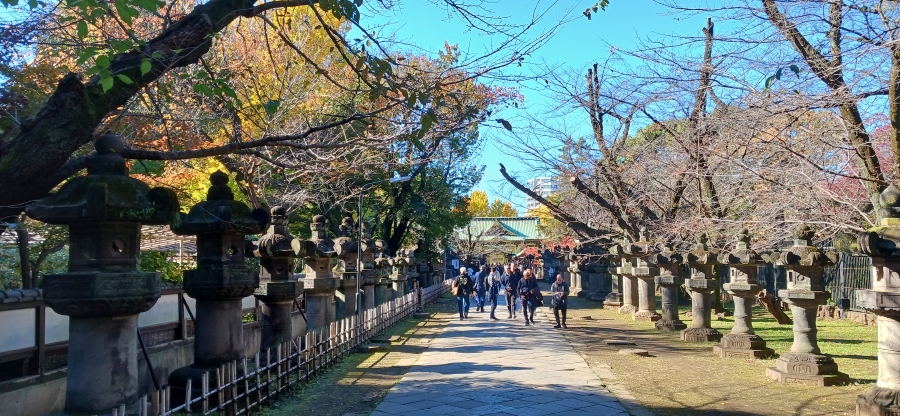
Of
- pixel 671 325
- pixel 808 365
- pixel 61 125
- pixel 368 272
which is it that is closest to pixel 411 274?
pixel 368 272

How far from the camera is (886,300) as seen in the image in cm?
781

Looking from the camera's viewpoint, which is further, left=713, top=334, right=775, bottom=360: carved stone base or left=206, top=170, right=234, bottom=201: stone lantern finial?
left=713, top=334, right=775, bottom=360: carved stone base

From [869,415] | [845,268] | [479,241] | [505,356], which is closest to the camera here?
[869,415]

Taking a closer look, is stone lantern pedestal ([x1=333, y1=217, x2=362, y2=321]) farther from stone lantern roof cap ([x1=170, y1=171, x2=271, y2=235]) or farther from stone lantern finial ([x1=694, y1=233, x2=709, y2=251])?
stone lantern finial ([x1=694, y1=233, x2=709, y2=251])

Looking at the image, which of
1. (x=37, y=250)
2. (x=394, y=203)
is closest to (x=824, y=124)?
(x=37, y=250)

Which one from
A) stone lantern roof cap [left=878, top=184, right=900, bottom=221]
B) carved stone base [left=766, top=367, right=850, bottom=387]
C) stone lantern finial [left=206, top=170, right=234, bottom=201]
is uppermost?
stone lantern finial [left=206, top=170, right=234, bottom=201]

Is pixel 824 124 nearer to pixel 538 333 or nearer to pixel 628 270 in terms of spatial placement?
pixel 538 333

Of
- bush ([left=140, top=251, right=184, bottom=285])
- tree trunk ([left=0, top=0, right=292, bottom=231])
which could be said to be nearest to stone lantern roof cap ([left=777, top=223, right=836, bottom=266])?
tree trunk ([left=0, top=0, right=292, bottom=231])

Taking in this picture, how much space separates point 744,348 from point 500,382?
17.6 feet

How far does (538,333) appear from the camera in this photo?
17.7 m

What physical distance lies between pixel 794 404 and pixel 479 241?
52219 millimetres

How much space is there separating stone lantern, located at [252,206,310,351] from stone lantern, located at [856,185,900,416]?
741 cm

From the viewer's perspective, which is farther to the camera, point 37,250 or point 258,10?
point 37,250

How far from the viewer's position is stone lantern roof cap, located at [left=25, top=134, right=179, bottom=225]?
202 inches
